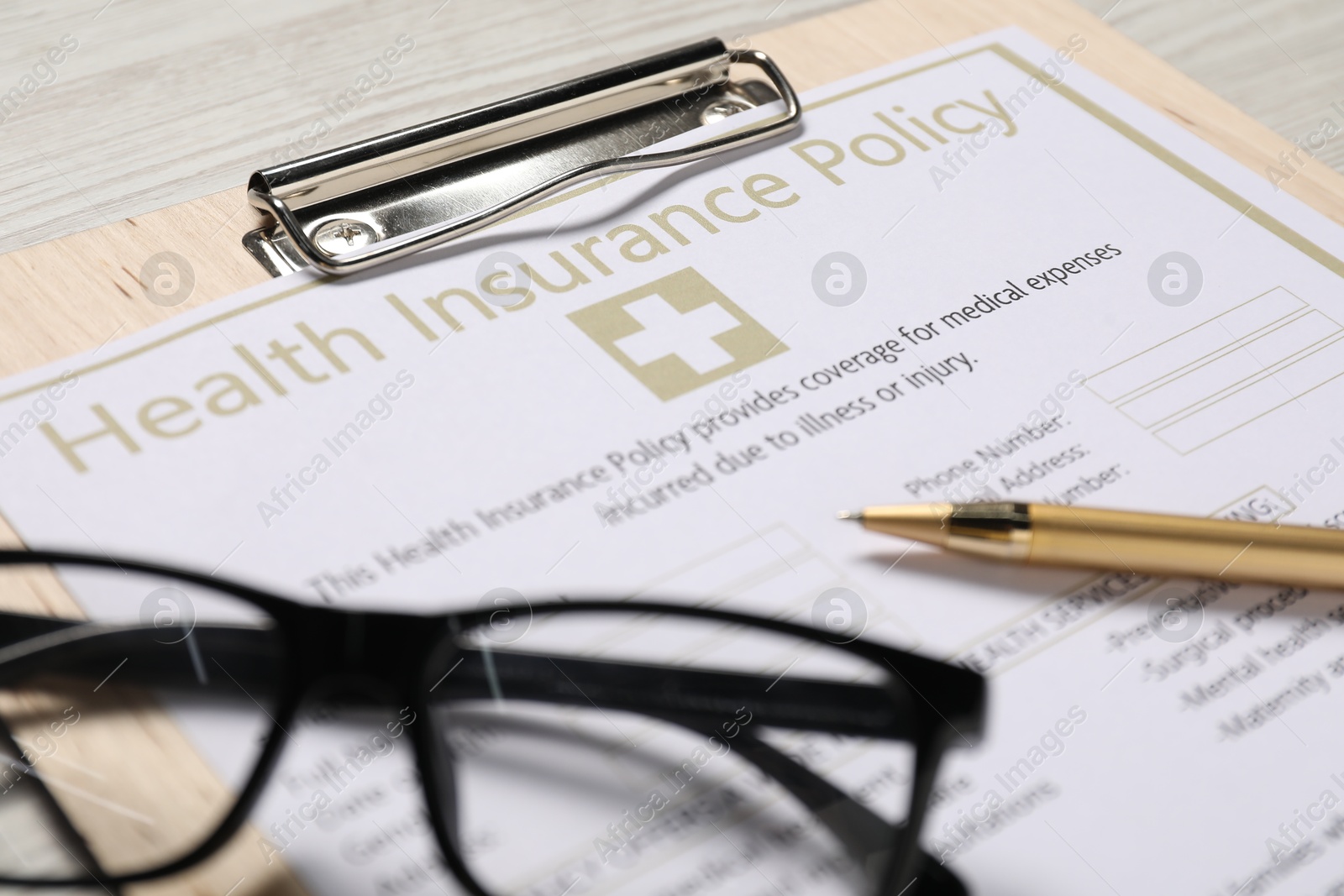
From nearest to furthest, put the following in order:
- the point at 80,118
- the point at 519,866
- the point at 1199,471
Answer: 1. the point at 519,866
2. the point at 1199,471
3. the point at 80,118

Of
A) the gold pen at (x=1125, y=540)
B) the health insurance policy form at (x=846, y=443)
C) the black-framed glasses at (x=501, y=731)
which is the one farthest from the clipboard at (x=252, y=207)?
the gold pen at (x=1125, y=540)

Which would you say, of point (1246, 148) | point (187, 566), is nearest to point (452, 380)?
point (187, 566)

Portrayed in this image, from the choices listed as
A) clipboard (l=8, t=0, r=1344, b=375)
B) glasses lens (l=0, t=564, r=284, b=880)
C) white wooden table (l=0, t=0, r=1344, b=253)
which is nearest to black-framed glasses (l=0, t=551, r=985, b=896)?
glasses lens (l=0, t=564, r=284, b=880)

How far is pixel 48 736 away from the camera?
35cm

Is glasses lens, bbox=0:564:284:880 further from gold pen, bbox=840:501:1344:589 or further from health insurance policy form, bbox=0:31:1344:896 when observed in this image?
gold pen, bbox=840:501:1344:589

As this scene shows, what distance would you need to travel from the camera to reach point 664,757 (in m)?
0.36

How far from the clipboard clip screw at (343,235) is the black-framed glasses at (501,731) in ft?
0.60

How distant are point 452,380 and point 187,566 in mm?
123

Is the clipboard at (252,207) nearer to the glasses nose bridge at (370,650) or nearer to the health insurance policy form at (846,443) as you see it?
the health insurance policy form at (846,443)

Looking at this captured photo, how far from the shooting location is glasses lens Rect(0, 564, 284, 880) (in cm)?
34

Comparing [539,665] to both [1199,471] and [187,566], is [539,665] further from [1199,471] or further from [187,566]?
[1199,471]

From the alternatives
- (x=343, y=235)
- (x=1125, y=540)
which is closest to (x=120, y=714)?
(x=343, y=235)

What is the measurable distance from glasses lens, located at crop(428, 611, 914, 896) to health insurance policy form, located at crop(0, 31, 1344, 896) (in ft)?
0.05

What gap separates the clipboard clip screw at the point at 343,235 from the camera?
1.66ft
